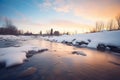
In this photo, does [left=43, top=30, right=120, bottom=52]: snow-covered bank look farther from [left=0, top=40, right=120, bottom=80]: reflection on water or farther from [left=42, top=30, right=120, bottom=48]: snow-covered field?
[left=0, top=40, right=120, bottom=80]: reflection on water

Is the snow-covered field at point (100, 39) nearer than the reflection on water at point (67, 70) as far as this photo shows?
No

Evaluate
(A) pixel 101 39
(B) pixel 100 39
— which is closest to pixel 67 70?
(A) pixel 101 39

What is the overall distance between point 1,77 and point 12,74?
0.51 metres

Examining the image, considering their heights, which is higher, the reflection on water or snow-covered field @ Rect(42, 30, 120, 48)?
snow-covered field @ Rect(42, 30, 120, 48)

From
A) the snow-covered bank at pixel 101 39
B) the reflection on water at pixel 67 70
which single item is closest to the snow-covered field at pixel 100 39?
the snow-covered bank at pixel 101 39

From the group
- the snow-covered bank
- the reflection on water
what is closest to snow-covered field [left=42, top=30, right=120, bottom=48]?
the snow-covered bank

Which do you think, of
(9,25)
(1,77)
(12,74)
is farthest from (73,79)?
(9,25)

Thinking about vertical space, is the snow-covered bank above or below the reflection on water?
above

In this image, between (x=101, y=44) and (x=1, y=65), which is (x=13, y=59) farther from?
(x=101, y=44)

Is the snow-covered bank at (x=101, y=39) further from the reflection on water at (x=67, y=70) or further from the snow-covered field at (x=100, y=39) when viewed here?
the reflection on water at (x=67, y=70)

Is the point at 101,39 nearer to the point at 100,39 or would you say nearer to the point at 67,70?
the point at 100,39

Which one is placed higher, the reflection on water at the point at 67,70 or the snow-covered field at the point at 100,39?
the snow-covered field at the point at 100,39

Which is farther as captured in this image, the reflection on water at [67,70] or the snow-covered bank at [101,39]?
the snow-covered bank at [101,39]

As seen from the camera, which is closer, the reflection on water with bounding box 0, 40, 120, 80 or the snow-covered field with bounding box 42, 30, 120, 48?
the reflection on water with bounding box 0, 40, 120, 80
